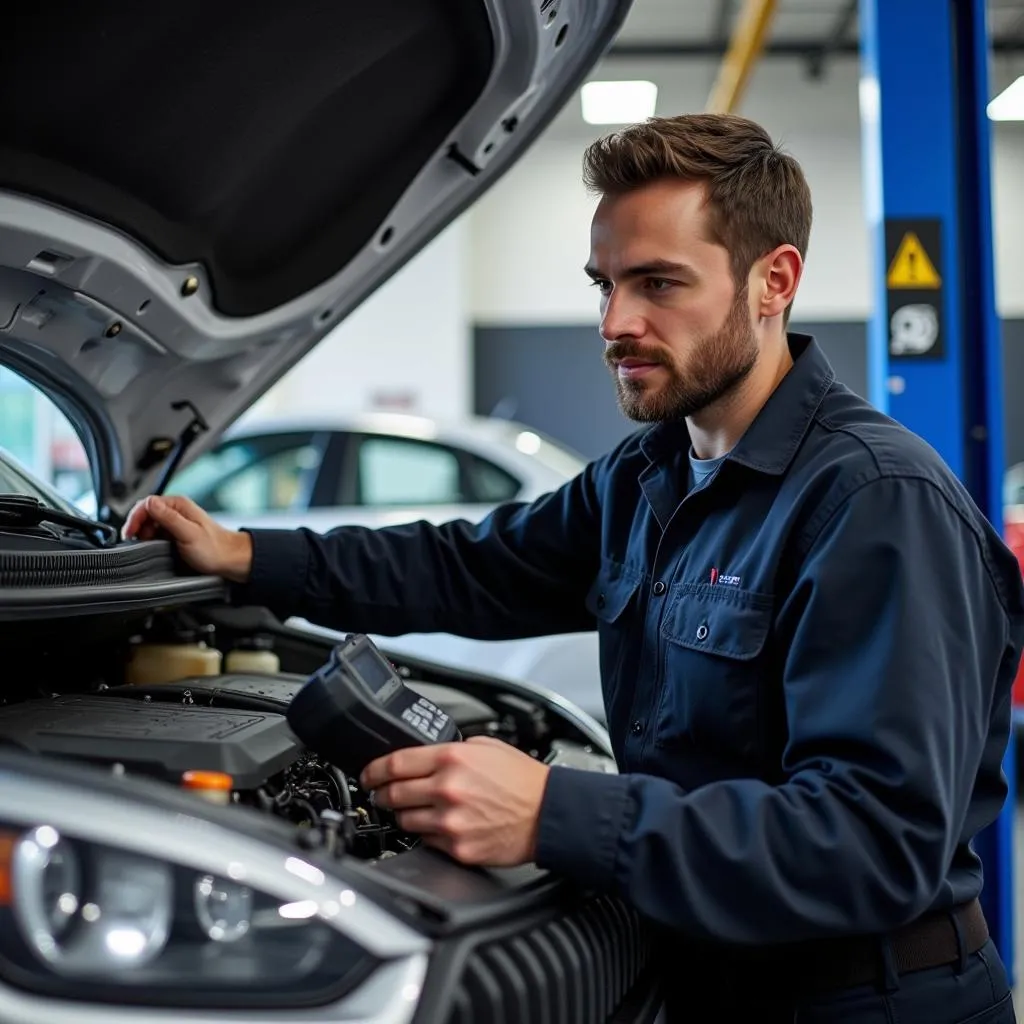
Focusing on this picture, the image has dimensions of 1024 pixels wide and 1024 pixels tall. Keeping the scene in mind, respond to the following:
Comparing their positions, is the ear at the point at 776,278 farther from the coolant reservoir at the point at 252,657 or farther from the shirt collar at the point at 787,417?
the coolant reservoir at the point at 252,657

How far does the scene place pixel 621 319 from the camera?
1506mm

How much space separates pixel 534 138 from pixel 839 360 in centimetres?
964

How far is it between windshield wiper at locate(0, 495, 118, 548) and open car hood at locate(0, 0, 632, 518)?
274 mm

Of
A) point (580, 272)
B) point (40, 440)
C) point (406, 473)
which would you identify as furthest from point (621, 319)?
point (580, 272)

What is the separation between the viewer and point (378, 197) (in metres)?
2.04

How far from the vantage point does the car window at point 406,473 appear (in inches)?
189

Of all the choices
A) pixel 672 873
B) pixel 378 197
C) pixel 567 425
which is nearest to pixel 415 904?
pixel 672 873

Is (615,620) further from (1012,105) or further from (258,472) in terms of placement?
(1012,105)

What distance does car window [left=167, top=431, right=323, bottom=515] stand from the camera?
4949 millimetres

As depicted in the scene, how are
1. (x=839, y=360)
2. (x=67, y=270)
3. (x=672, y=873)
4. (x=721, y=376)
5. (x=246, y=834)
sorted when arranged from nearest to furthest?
(x=246, y=834)
(x=672, y=873)
(x=721, y=376)
(x=67, y=270)
(x=839, y=360)

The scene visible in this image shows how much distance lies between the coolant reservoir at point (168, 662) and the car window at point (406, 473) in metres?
2.88

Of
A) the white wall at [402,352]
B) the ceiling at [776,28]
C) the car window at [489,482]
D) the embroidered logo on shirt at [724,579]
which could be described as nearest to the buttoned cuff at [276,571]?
the embroidered logo on shirt at [724,579]

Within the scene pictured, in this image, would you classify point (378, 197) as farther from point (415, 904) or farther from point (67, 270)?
point (415, 904)

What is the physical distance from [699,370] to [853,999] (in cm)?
73
